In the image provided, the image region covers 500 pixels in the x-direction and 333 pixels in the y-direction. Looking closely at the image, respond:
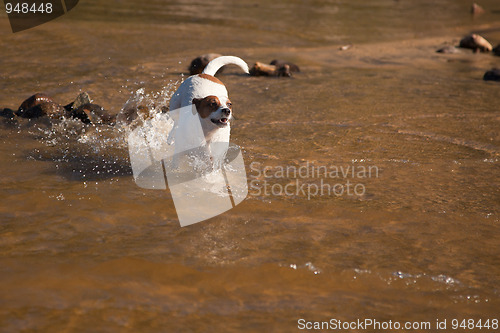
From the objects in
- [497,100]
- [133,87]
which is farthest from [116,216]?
[497,100]

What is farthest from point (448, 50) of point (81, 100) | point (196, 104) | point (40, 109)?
point (40, 109)

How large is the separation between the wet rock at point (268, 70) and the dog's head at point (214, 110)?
4.04 meters

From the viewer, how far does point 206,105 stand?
5.16m

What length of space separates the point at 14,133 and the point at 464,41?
10.2m

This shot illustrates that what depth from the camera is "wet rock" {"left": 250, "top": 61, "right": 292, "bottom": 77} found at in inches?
363

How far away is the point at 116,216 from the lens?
4266 mm

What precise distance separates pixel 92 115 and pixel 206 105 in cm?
211

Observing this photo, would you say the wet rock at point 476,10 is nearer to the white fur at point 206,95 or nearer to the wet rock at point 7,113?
the white fur at point 206,95

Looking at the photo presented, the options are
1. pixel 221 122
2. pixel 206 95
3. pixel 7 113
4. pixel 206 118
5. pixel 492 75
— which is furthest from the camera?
pixel 492 75

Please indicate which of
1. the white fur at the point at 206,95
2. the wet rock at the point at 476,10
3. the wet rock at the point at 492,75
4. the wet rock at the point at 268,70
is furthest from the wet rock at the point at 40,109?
the wet rock at the point at 476,10

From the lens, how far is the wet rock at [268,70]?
30.3 feet

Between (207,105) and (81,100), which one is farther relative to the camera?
(81,100)

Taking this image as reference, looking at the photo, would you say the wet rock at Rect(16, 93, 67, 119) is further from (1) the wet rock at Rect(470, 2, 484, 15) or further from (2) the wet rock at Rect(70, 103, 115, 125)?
(1) the wet rock at Rect(470, 2, 484, 15)

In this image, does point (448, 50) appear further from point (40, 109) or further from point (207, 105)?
point (40, 109)
